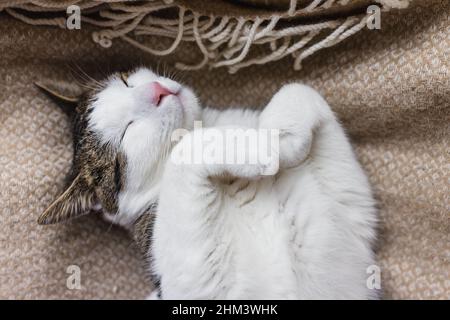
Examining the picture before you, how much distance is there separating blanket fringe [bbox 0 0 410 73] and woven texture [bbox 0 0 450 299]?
0.05 meters

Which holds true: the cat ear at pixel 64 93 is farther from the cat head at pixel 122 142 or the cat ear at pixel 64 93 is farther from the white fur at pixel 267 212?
the white fur at pixel 267 212

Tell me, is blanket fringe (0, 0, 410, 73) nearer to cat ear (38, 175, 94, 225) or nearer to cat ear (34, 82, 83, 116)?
cat ear (34, 82, 83, 116)

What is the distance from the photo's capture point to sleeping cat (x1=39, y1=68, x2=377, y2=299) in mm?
1091

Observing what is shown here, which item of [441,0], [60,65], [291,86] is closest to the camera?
[441,0]

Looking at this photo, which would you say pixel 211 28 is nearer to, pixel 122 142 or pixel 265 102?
pixel 265 102

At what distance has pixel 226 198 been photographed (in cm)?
116

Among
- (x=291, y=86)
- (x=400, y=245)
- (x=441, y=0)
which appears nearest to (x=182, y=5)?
(x=291, y=86)

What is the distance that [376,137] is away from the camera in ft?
4.37

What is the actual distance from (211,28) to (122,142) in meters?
0.40

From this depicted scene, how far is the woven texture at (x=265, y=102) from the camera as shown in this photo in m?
1.20

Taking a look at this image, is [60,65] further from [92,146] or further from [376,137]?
[376,137]

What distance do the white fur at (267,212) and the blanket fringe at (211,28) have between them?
15cm
